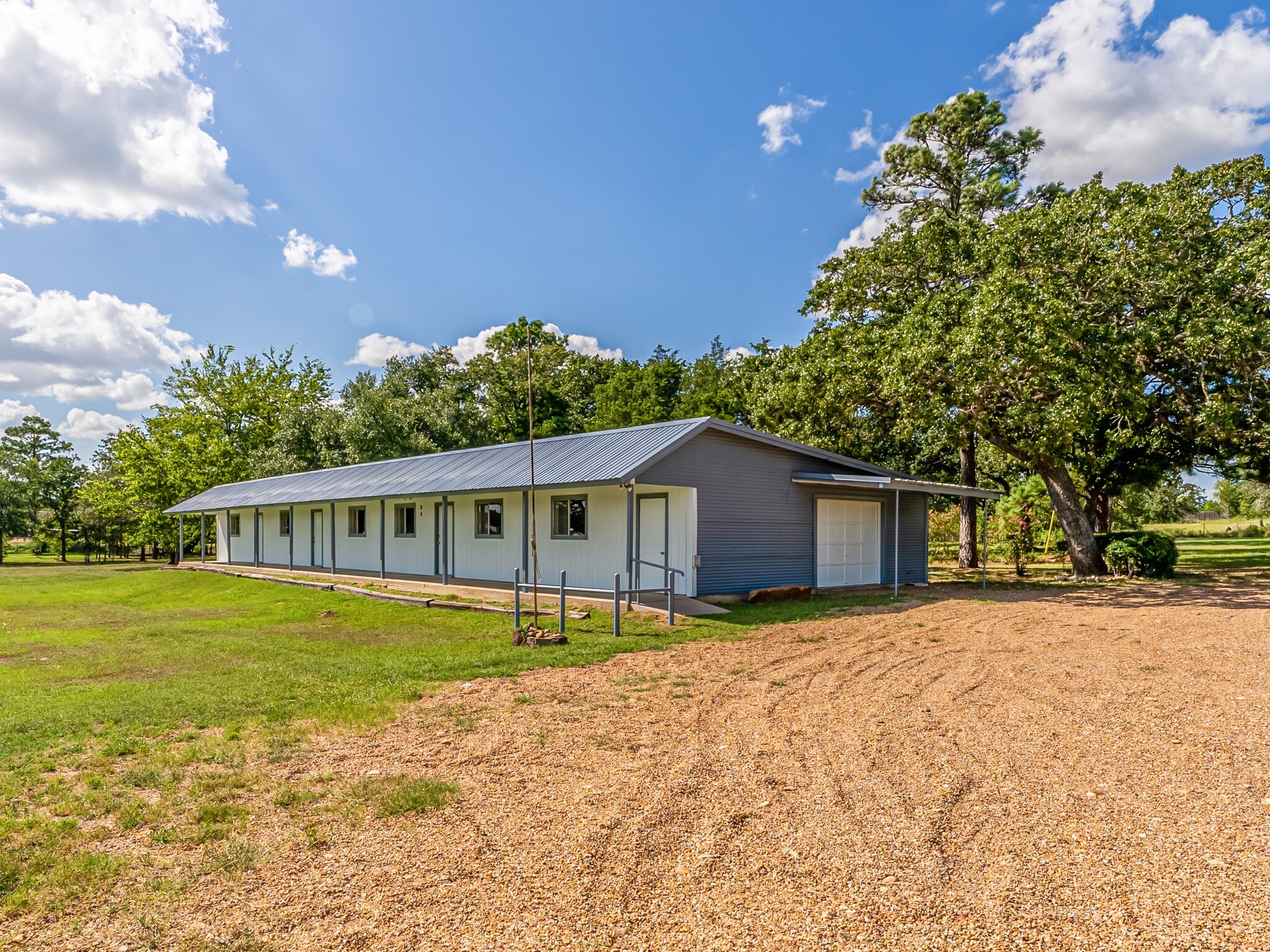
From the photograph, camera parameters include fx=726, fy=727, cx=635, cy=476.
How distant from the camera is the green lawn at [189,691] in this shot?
419 centimetres

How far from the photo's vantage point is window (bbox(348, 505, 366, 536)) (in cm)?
2198

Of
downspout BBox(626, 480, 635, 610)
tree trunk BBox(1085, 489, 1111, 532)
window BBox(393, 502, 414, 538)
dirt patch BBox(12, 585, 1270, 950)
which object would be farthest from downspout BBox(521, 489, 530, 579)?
tree trunk BBox(1085, 489, 1111, 532)

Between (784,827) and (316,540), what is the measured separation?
2317 centimetres

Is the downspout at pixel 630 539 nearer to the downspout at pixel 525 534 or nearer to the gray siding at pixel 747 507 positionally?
the gray siding at pixel 747 507

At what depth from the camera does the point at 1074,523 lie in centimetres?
1991

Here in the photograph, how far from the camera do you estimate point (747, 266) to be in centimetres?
2905

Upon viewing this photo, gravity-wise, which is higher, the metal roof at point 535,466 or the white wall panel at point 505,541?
the metal roof at point 535,466

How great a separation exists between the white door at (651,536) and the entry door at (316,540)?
44.8 feet

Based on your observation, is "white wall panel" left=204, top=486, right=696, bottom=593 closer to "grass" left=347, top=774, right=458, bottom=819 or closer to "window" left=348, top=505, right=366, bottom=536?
"window" left=348, top=505, right=366, bottom=536

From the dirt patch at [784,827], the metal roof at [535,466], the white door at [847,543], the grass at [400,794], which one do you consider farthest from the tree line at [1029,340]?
the grass at [400,794]

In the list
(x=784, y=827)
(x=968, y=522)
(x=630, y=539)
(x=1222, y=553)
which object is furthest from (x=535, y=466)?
(x=1222, y=553)

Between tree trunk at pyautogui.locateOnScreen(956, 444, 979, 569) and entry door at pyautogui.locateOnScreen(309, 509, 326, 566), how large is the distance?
21.1 meters

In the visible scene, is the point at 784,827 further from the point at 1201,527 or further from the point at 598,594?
the point at 1201,527

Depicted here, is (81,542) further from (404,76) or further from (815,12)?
(815,12)
